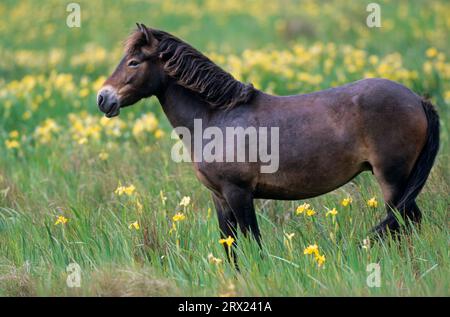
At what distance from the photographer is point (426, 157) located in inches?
209

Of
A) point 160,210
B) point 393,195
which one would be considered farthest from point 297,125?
point 160,210

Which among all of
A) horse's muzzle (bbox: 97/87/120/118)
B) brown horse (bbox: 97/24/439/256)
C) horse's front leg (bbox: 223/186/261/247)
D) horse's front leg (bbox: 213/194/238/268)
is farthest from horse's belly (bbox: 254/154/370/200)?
horse's muzzle (bbox: 97/87/120/118)

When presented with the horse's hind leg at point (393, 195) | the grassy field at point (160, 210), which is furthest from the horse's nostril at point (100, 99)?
the horse's hind leg at point (393, 195)

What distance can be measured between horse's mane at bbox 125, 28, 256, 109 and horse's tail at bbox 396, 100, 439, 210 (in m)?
1.25

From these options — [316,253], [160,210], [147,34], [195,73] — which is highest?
[147,34]

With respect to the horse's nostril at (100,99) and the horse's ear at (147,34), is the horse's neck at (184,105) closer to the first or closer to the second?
the horse's ear at (147,34)

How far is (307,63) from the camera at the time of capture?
11.5 m

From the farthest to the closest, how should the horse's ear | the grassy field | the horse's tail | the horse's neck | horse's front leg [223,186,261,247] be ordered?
1. the horse's neck
2. the horse's ear
3. the horse's tail
4. horse's front leg [223,186,261,247]
5. the grassy field

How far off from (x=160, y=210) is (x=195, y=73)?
1.14 m

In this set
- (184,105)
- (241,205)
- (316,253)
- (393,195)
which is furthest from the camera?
(184,105)

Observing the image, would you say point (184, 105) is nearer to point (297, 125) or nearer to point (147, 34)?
point (147, 34)

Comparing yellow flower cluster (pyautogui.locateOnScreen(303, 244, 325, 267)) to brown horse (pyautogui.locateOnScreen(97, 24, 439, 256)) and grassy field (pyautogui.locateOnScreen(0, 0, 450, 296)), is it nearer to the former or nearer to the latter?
grassy field (pyautogui.locateOnScreen(0, 0, 450, 296))

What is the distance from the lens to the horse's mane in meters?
5.41

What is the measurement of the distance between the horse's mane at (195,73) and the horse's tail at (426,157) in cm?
125
